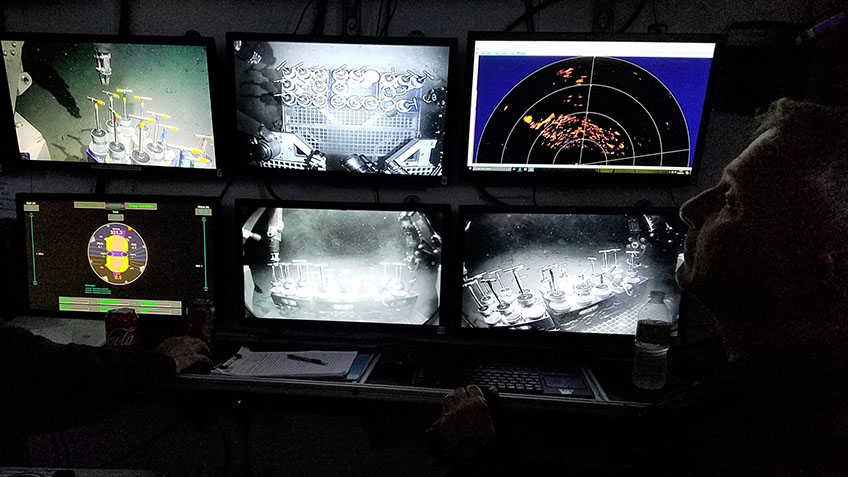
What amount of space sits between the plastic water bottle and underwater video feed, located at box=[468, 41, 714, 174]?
1.54 ft

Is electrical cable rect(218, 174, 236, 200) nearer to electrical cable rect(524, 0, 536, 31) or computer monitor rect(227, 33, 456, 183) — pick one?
computer monitor rect(227, 33, 456, 183)

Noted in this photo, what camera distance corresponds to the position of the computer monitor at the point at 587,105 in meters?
1.51

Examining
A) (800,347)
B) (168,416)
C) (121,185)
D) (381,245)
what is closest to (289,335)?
(381,245)

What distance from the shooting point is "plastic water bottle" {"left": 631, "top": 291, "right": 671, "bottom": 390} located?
1.44 metres

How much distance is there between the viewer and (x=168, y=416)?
2.03 metres

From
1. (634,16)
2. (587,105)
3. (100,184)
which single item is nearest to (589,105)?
(587,105)

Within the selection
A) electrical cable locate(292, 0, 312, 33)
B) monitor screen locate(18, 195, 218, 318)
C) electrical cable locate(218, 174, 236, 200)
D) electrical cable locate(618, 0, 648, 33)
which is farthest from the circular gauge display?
electrical cable locate(618, 0, 648, 33)

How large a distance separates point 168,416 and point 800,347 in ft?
7.25

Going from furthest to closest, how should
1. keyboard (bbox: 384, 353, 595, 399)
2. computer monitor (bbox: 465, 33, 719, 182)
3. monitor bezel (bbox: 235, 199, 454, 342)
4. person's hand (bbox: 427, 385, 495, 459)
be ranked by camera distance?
monitor bezel (bbox: 235, 199, 454, 342)
computer monitor (bbox: 465, 33, 719, 182)
keyboard (bbox: 384, 353, 595, 399)
person's hand (bbox: 427, 385, 495, 459)

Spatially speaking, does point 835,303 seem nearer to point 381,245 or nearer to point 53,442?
point 381,245

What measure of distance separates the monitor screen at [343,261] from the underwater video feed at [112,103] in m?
0.37

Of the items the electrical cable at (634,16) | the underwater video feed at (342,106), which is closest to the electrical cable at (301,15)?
the underwater video feed at (342,106)

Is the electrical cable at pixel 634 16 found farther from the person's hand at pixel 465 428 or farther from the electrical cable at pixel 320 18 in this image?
the person's hand at pixel 465 428

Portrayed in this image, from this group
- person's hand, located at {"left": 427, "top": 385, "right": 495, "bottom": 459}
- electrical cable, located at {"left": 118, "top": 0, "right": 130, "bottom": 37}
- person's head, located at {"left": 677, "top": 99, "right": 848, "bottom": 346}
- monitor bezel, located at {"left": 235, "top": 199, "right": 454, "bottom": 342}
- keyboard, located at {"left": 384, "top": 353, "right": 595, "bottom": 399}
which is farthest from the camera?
electrical cable, located at {"left": 118, "top": 0, "right": 130, "bottom": 37}
